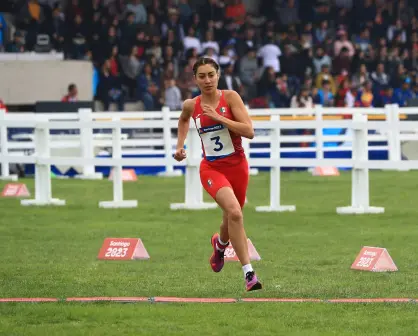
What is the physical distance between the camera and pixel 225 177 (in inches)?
424

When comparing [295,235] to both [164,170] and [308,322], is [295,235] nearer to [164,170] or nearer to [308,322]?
[308,322]

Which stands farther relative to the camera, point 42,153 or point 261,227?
point 42,153

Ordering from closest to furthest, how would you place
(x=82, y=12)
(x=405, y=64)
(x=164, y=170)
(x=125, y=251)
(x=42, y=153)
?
(x=125, y=251), (x=42, y=153), (x=164, y=170), (x=82, y=12), (x=405, y=64)

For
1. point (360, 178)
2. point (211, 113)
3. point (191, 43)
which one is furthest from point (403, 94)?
point (211, 113)

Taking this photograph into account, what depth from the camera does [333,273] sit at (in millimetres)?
11734

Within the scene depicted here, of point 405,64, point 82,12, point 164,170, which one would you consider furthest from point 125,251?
point 405,64

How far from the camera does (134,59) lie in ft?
103

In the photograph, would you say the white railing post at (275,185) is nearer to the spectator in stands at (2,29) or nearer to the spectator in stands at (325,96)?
the spectator in stands at (325,96)

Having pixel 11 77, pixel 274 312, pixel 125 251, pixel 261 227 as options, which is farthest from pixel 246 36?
pixel 274 312

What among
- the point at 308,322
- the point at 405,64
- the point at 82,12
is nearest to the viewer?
the point at 308,322

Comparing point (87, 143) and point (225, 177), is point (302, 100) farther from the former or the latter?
point (225, 177)

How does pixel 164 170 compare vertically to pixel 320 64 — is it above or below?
below

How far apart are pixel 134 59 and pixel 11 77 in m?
3.11

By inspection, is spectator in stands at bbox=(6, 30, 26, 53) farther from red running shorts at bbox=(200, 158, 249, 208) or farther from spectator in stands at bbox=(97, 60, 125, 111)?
red running shorts at bbox=(200, 158, 249, 208)
